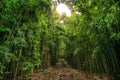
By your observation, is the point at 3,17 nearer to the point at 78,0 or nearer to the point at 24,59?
the point at 24,59

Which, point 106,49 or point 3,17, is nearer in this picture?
point 3,17

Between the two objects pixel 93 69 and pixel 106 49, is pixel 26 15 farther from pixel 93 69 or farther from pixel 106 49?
pixel 93 69

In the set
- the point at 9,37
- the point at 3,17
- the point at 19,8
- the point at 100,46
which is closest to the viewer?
the point at 3,17

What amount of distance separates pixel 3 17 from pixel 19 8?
1.15m

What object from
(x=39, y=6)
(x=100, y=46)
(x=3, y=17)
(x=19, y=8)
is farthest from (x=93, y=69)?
(x=3, y=17)

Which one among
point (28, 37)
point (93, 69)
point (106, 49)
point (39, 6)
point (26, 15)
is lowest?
point (93, 69)

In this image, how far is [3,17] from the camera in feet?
12.3

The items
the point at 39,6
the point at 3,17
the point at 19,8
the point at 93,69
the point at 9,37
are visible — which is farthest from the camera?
the point at 93,69

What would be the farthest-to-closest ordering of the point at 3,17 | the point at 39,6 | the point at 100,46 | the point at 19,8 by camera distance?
the point at 39,6 < the point at 100,46 < the point at 19,8 < the point at 3,17

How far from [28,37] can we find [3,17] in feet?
7.31

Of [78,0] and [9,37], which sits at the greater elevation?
[78,0]

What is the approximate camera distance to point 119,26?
14.5 ft

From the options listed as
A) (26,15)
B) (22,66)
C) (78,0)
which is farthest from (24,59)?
(78,0)

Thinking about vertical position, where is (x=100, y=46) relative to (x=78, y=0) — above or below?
below
